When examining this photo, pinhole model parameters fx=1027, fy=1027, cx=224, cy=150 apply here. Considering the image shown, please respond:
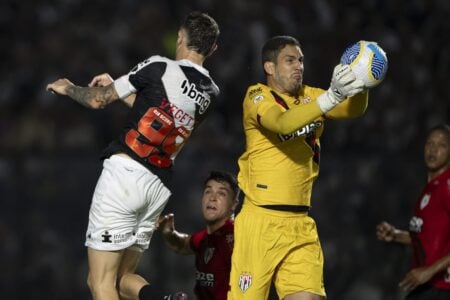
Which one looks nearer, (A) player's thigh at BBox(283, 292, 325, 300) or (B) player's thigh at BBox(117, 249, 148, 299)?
(A) player's thigh at BBox(283, 292, 325, 300)

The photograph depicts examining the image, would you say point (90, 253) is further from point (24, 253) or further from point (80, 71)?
point (80, 71)

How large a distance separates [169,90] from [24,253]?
399 centimetres

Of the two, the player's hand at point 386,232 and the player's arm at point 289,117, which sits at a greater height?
the player's arm at point 289,117

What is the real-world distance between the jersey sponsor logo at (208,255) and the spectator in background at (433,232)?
4.90 ft

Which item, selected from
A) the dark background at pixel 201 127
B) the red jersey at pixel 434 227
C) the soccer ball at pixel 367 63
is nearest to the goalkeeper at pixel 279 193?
the soccer ball at pixel 367 63

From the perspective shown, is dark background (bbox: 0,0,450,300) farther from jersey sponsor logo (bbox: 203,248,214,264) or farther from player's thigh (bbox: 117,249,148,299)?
player's thigh (bbox: 117,249,148,299)

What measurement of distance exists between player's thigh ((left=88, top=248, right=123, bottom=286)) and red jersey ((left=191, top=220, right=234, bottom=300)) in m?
0.88

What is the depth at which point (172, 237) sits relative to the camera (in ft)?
24.5

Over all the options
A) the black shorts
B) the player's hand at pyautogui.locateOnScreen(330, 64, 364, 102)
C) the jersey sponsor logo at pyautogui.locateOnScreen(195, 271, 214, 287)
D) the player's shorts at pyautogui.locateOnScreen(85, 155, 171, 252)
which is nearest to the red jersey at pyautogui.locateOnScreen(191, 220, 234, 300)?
the jersey sponsor logo at pyautogui.locateOnScreen(195, 271, 214, 287)

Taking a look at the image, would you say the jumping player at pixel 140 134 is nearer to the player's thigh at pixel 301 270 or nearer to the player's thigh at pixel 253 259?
the player's thigh at pixel 253 259

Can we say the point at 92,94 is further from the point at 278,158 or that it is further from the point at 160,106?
the point at 278,158

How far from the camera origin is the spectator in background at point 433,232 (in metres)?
7.54

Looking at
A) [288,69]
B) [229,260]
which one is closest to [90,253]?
[229,260]

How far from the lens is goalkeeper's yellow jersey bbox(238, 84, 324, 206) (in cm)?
646
